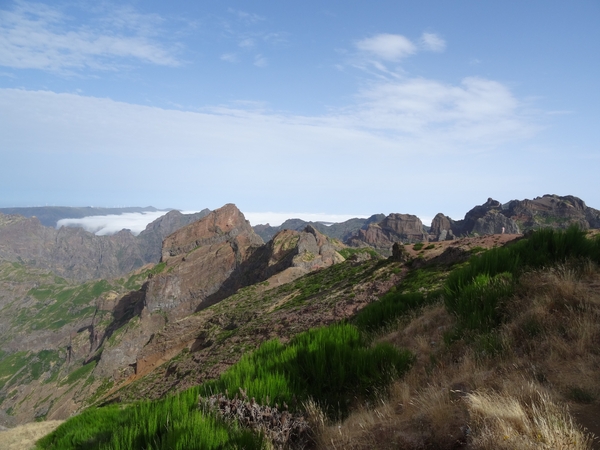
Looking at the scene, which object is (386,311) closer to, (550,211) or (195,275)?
(195,275)

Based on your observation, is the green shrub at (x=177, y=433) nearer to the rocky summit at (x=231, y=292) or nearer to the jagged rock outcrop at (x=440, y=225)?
the rocky summit at (x=231, y=292)

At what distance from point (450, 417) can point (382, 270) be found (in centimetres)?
2640

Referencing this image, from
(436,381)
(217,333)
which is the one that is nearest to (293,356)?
(436,381)

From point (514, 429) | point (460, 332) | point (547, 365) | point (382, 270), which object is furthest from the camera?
point (382, 270)

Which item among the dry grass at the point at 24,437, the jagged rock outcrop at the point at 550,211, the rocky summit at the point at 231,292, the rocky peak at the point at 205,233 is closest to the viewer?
the dry grass at the point at 24,437

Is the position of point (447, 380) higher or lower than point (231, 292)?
higher

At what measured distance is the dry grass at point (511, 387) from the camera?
9.96 ft

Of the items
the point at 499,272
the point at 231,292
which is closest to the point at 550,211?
the point at 231,292

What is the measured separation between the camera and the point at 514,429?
9.64 ft

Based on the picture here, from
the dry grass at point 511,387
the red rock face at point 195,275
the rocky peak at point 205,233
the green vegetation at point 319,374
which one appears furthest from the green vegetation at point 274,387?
the rocky peak at point 205,233

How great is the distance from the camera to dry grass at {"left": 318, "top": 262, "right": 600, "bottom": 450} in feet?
9.96

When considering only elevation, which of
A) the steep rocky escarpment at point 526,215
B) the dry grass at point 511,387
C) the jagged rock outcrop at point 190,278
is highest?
the steep rocky escarpment at point 526,215

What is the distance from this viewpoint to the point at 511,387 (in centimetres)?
394

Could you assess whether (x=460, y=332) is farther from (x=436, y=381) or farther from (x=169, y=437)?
(x=169, y=437)
